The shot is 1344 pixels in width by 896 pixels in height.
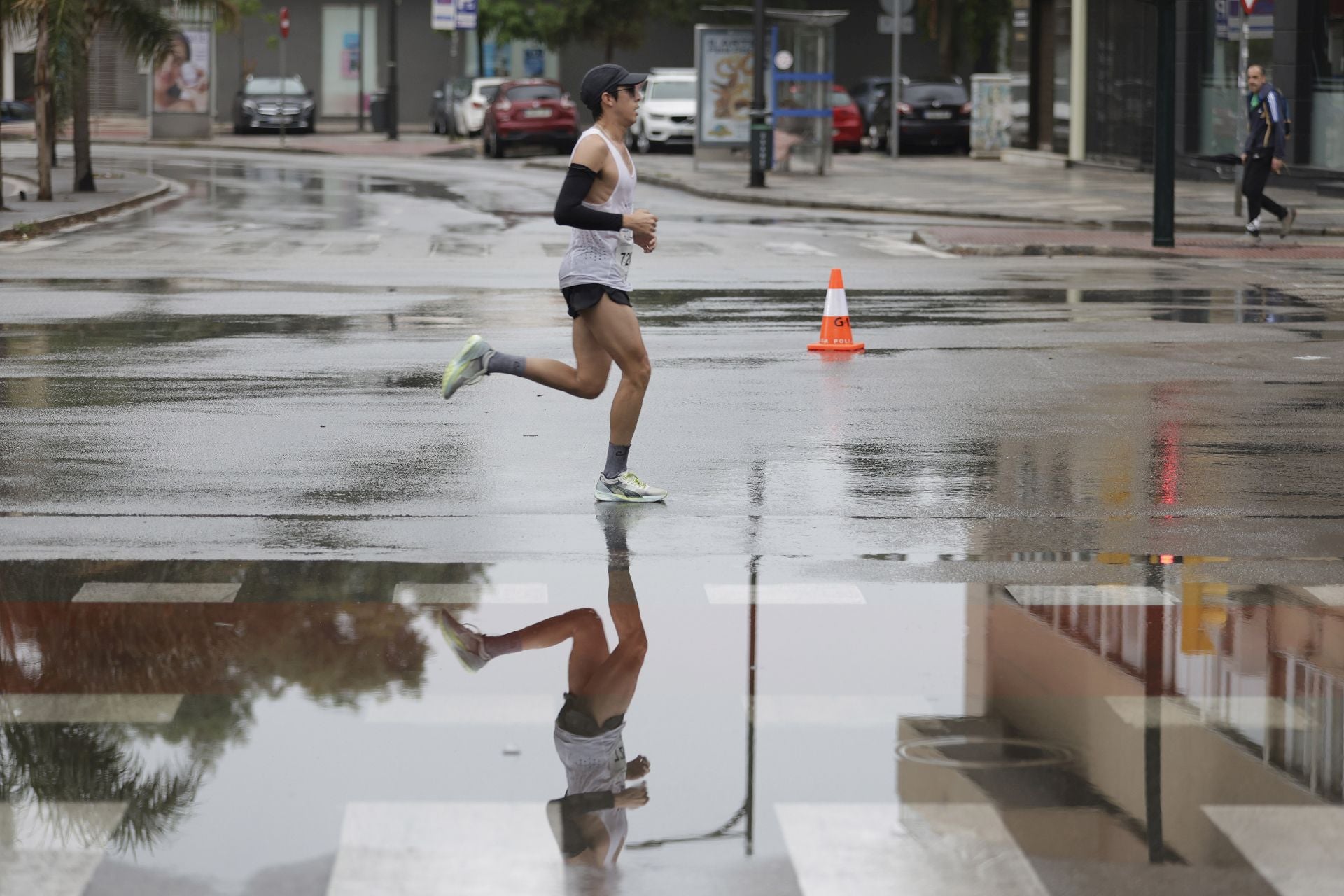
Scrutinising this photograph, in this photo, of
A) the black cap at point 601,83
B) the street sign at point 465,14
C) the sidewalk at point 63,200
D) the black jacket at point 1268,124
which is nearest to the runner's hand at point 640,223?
the black cap at point 601,83

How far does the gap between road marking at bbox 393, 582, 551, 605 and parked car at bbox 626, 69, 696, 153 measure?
38.8 meters

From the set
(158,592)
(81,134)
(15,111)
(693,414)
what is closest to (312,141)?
(15,111)

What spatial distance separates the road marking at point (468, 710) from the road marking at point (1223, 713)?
1476mm

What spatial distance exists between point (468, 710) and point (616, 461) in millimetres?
3180

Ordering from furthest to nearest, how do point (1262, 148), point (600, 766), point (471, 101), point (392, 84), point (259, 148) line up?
point (471, 101)
point (392, 84)
point (259, 148)
point (1262, 148)
point (600, 766)

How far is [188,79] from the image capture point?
Answer: 159 ft

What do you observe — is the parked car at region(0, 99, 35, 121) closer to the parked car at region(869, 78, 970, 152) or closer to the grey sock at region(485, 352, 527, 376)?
the parked car at region(869, 78, 970, 152)

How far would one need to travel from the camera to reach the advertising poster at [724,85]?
37.3 metres

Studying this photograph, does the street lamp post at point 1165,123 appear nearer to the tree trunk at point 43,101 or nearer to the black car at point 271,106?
the tree trunk at point 43,101

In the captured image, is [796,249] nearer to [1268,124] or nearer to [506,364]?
[1268,124]

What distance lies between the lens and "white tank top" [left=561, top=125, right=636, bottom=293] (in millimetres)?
8336

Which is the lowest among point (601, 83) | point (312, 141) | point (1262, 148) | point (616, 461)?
point (616, 461)

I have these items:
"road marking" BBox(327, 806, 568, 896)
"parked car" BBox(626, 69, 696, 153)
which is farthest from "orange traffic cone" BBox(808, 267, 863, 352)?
"parked car" BBox(626, 69, 696, 153)

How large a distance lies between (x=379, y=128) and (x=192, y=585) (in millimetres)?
53693
